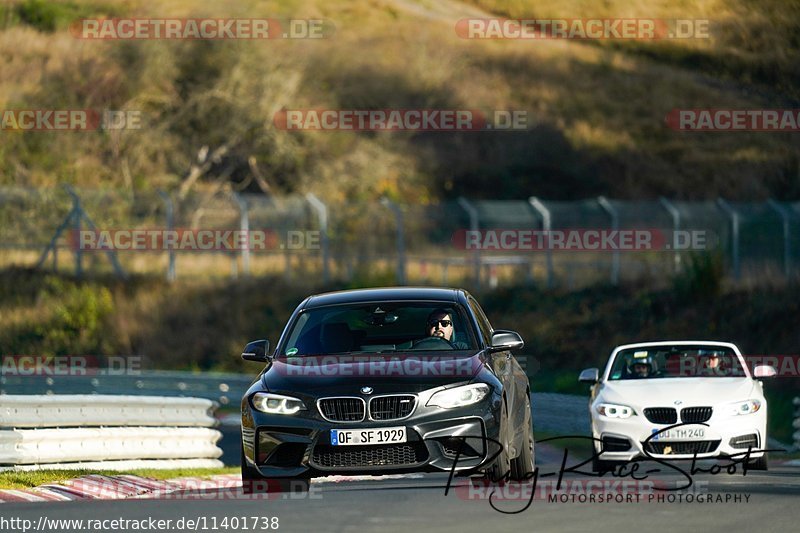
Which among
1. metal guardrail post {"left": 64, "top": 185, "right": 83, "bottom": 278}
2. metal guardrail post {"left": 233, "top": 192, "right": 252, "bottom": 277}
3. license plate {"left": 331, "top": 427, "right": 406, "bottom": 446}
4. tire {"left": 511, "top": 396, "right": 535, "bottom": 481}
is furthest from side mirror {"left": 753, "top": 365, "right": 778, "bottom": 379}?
metal guardrail post {"left": 64, "top": 185, "right": 83, "bottom": 278}

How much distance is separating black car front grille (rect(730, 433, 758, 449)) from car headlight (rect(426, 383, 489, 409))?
4272 millimetres

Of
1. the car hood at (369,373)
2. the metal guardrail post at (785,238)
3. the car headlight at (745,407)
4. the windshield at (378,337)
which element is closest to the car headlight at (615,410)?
the car headlight at (745,407)

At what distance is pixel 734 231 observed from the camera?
3288 centimetres

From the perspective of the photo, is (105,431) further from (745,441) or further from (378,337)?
(745,441)

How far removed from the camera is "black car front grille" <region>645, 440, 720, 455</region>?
1565 cm

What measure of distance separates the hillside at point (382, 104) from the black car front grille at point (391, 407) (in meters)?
36.0

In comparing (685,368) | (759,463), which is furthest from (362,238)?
(759,463)

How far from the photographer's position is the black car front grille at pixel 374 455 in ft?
39.0

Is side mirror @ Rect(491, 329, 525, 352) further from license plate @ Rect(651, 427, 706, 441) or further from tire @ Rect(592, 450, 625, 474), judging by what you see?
tire @ Rect(592, 450, 625, 474)

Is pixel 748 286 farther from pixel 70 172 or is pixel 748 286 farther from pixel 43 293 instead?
pixel 70 172

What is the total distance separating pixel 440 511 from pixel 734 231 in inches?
878

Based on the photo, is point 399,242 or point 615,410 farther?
point 399,242

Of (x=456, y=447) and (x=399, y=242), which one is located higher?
(x=456, y=447)

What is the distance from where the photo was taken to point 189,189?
2307 inches
